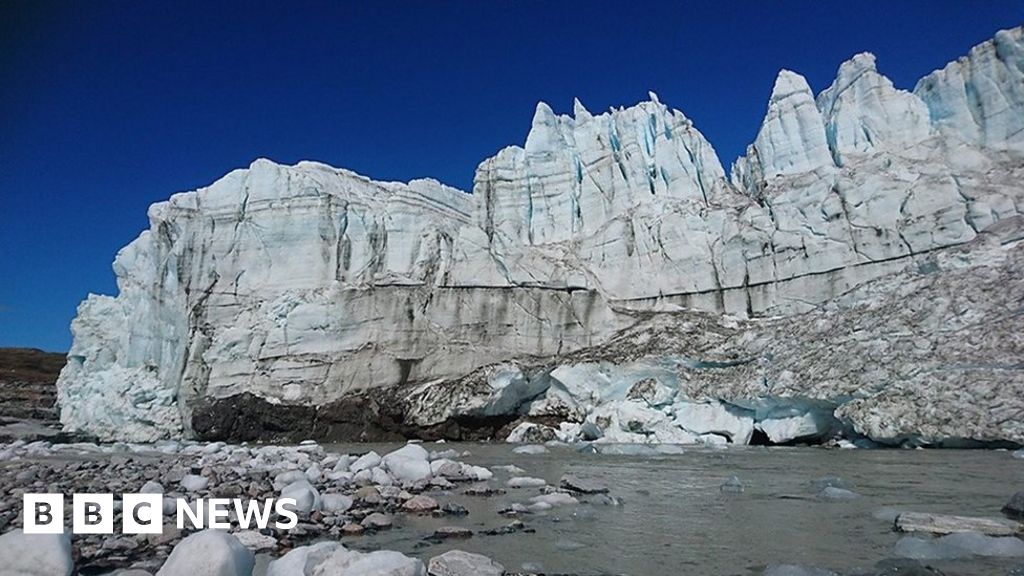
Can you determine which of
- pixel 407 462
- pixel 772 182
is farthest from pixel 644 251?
pixel 407 462

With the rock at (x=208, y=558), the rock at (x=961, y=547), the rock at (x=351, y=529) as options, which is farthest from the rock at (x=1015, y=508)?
the rock at (x=208, y=558)

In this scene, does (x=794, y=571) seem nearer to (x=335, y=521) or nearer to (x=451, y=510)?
(x=451, y=510)

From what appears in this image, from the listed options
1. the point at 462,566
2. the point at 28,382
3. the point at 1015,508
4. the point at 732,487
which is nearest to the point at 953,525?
the point at 1015,508

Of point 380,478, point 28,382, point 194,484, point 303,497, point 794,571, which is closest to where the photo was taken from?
point 794,571

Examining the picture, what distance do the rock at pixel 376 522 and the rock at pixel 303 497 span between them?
0.69 meters

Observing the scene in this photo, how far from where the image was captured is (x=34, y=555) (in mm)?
4031

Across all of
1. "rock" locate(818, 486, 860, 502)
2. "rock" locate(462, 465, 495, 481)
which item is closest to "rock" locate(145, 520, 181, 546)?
"rock" locate(462, 465, 495, 481)

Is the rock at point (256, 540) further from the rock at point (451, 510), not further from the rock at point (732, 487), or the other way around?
the rock at point (732, 487)

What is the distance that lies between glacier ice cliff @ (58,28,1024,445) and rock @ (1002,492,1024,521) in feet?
40.9

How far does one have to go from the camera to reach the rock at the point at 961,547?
4.68 meters

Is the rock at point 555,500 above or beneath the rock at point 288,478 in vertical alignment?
beneath

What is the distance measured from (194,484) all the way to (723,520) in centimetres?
687

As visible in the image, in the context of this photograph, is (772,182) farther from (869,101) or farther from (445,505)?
(445,505)

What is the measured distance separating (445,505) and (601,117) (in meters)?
29.0
